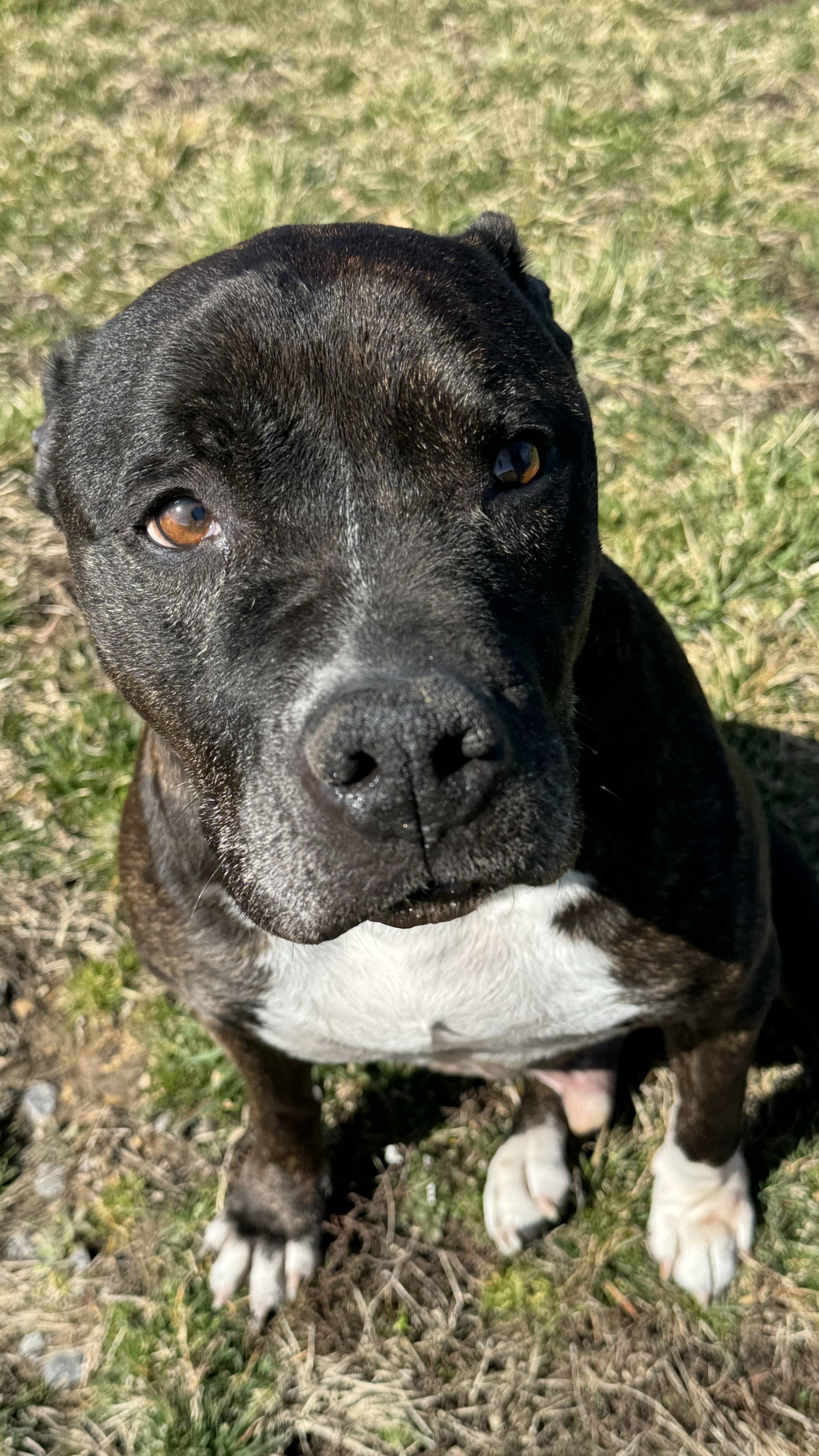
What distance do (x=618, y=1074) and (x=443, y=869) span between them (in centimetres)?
188

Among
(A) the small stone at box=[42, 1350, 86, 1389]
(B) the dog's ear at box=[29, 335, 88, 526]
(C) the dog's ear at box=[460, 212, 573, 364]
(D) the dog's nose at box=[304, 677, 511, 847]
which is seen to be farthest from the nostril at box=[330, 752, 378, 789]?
(A) the small stone at box=[42, 1350, 86, 1389]

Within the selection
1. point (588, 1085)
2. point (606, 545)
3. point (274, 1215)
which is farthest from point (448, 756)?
point (606, 545)

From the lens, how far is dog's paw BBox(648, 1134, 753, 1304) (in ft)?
10.5

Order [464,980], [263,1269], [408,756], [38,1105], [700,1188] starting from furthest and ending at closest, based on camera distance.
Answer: [38,1105], [263,1269], [700,1188], [464,980], [408,756]

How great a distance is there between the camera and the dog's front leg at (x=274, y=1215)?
10.7ft

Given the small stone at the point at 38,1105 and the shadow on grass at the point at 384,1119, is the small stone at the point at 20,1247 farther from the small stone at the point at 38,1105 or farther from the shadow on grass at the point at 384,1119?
the shadow on grass at the point at 384,1119

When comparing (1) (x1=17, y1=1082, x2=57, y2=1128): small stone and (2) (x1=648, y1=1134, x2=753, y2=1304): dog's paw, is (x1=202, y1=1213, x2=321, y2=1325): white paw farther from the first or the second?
(2) (x1=648, y1=1134, x2=753, y2=1304): dog's paw

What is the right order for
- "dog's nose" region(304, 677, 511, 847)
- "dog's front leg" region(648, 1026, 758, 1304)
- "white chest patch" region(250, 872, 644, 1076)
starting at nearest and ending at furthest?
"dog's nose" region(304, 677, 511, 847) < "white chest patch" region(250, 872, 644, 1076) < "dog's front leg" region(648, 1026, 758, 1304)

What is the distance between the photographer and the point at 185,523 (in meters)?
2.23

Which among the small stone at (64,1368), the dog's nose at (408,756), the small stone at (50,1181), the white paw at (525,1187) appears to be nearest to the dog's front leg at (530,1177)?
the white paw at (525,1187)

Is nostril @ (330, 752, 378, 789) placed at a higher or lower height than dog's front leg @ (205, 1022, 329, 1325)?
higher

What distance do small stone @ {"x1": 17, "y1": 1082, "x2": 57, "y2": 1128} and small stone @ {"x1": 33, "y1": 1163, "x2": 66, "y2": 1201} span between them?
13cm

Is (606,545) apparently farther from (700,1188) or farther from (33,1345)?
(33,1345)

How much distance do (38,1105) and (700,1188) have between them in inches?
77.8
